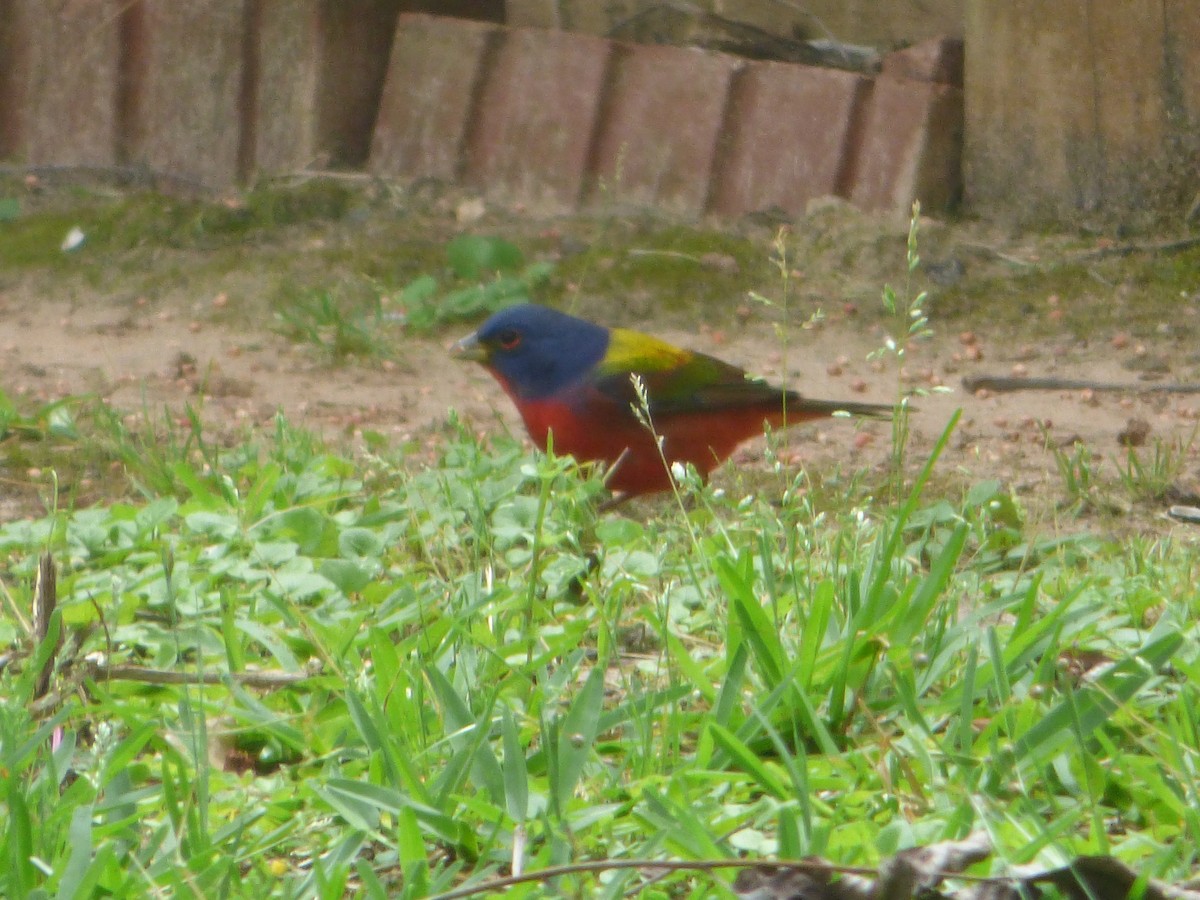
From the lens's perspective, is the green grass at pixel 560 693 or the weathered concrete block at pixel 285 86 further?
the weathered concrete block at pixel 285 86

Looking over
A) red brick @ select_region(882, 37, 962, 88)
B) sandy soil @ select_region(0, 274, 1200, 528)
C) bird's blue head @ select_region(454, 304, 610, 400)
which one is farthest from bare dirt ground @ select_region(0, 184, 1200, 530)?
red brick @ select_region(882, 37, 962, 88)

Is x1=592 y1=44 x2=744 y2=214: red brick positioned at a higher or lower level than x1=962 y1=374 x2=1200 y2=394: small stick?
higher

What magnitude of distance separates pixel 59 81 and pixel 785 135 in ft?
9.89

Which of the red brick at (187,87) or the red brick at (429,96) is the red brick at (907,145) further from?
the red brick at (187,87)

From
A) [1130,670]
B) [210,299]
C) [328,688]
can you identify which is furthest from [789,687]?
[210,299]

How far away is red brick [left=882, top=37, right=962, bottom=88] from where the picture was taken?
5.82 meters

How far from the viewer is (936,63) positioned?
583 centimetres

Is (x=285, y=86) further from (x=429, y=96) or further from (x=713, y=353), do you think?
(x=713, y=353)

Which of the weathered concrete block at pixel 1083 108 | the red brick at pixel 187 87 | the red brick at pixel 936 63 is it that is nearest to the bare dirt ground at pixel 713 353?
the weathered concrete block at pixel 1083 108

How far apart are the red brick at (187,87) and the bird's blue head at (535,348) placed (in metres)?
2.46

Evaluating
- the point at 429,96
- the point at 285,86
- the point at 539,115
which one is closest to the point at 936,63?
the point at 539,115

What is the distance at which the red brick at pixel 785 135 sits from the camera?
230 inches

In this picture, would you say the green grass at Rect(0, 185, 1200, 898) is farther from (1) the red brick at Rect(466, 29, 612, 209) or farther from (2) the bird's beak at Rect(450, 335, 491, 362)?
(1) the red brick at Rect(466, 29, 612, 209)

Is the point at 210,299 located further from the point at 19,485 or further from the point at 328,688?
the point at 328,688
